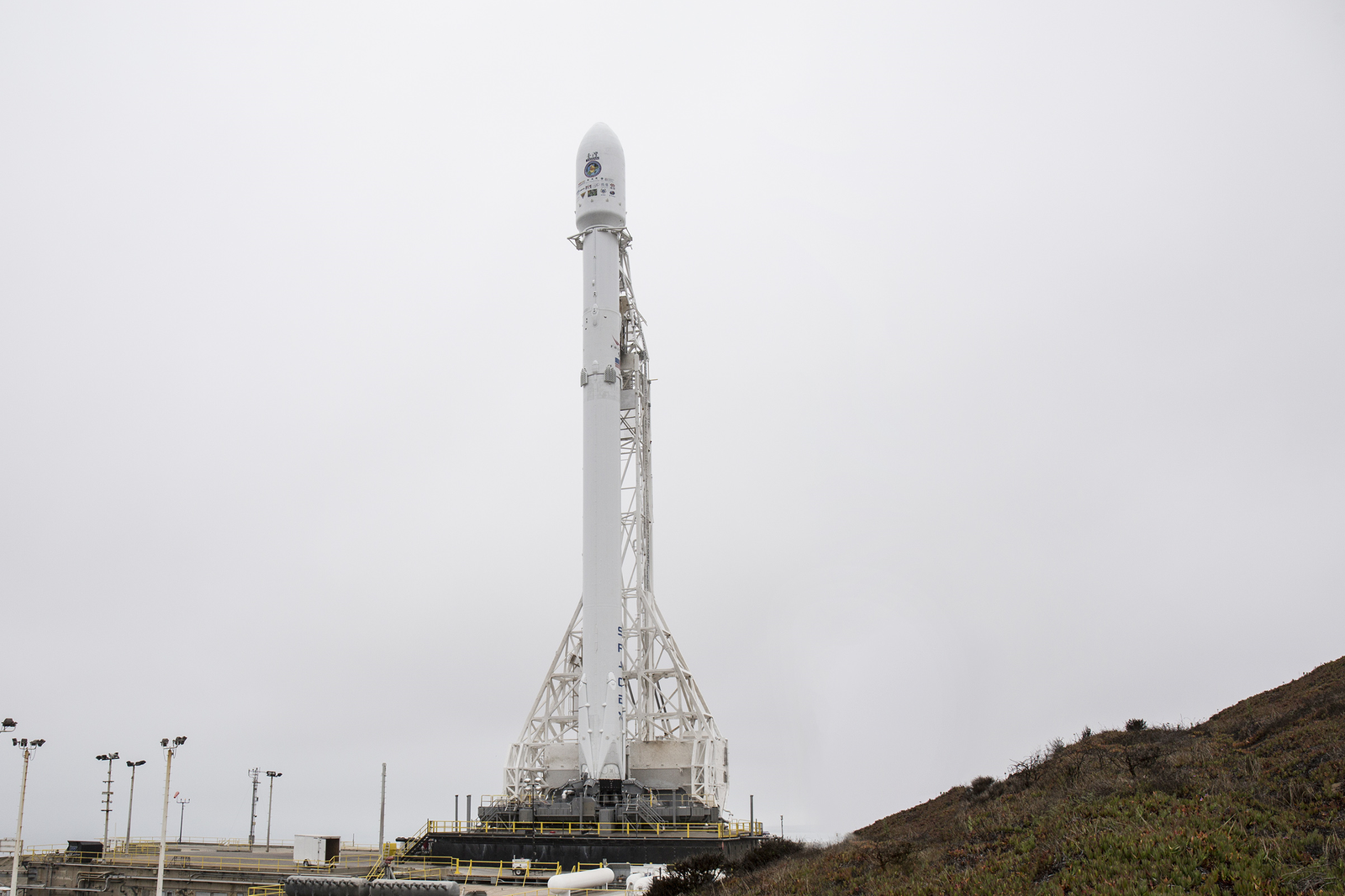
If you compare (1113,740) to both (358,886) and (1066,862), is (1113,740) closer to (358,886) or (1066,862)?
(1066,862)

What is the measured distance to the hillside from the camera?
43.2 ft

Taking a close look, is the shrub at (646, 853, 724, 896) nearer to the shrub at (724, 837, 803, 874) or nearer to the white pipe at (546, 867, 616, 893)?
the shrub at (724, 837, 803, 874)

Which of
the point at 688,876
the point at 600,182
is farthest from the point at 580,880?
the point at 600,182

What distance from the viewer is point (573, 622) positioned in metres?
39.0

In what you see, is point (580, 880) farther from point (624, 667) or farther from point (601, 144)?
point (601, 144)

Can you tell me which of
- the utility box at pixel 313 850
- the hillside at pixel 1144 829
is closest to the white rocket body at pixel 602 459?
the utility box at pixel 313 850

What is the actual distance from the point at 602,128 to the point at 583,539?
1781 centimetres

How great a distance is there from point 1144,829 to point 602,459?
2579 cm

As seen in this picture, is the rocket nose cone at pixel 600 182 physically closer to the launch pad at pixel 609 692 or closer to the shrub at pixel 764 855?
the launch pad at pixel 609 692

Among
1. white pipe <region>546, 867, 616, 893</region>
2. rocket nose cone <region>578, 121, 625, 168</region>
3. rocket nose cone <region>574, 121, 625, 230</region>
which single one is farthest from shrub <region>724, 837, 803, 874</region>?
rocket nose cone <region>578, 121, 625, 168</region>

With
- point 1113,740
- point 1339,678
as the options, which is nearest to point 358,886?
Answer: point 1113,740

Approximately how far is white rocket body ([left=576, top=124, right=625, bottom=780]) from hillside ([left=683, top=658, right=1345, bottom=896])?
1213 centimetres

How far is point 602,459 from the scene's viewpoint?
38219mm

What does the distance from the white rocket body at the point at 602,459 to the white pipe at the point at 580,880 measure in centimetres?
994
